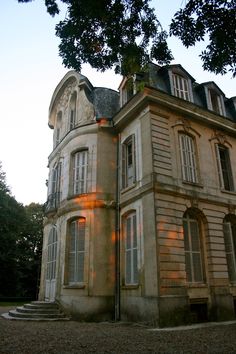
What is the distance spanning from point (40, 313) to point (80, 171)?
5.90 metres

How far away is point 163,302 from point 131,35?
7399 mm

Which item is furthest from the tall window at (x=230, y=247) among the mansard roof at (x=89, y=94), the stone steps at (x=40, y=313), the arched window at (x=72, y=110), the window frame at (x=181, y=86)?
the arched window at (x=72, y=110)

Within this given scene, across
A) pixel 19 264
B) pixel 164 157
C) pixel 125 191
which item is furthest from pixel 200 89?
pixel 19 264

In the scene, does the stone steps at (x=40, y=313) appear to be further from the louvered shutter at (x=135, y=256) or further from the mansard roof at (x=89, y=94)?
the mansard roof at (x=89, y=94)

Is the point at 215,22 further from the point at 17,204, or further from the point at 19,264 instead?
the point at 19,264

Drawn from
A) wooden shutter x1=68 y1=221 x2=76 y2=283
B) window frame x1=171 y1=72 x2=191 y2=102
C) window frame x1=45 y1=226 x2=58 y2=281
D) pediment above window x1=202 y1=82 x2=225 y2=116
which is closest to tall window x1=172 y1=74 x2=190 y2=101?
window frame x1=171 y1=72 x2=191 y2=102

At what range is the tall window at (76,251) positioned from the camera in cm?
1170

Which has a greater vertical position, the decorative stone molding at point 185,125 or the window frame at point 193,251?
the decorative stone molding at point 185,125

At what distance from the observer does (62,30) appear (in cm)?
646

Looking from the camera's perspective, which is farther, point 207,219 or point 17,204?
point 17,204

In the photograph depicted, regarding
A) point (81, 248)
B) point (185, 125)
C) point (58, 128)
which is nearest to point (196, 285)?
point (81, 248)

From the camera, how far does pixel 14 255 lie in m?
25.5

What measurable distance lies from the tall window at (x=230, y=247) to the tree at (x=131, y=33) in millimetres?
7491

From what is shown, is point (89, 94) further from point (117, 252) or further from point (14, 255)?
point (14, 255)
